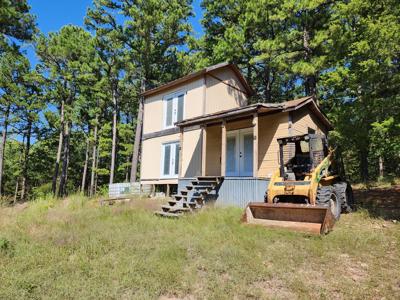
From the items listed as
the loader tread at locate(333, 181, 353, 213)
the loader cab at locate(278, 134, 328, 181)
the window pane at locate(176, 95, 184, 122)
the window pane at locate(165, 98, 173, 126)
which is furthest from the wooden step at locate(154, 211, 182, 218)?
the window pane at locate(165, 98, 173, 126)

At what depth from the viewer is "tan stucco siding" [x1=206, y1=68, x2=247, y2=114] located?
16.3m

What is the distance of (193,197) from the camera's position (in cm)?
1102

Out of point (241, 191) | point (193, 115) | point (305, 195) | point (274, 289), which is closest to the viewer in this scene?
point (274, 289)

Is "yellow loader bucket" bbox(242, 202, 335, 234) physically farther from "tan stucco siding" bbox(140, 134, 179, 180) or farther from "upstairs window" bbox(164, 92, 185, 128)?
"upstairs window" bbox(164, 92, 185, 128)

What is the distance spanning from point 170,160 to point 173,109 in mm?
2890

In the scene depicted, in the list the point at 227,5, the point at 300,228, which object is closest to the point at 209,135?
the point at 300,228

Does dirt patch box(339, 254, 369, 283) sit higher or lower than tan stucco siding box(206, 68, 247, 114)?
lower

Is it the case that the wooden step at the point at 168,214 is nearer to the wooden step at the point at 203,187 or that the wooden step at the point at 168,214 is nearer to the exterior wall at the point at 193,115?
the wooden step at the point at 203,187

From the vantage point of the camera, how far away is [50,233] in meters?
8.09

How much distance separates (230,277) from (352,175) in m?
30.1

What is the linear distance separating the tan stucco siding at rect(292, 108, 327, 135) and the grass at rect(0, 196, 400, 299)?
4.82 meters

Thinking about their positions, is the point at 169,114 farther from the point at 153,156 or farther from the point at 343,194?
the point at 343,194

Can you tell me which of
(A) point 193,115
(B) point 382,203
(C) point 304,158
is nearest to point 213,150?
(A) point 193,115

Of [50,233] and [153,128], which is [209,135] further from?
[50,233]
